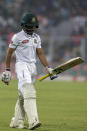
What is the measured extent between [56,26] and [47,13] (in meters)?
1.77

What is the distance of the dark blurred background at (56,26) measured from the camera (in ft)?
91.8

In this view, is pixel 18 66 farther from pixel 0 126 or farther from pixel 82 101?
pixel 82 101

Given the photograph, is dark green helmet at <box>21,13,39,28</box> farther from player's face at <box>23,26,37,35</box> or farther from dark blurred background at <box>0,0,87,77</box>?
dark blurred background at <box>0,0,87,77</box>

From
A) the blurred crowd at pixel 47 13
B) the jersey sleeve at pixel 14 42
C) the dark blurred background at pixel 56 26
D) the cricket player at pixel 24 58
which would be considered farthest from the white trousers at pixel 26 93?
the blurred crowd at pixel 47 13

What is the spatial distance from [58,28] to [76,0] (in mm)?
3197

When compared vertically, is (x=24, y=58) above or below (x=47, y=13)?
below

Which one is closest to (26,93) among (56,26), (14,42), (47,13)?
(14,42)

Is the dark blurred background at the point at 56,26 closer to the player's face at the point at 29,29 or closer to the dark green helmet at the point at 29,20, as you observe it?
the player's face at the point at 29,29

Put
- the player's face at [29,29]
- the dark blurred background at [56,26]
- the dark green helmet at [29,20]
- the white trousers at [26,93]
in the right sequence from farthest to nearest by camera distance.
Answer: the dark blurred background at [56,26], the player's face at [29,29], the dark green helmet at [29,20], the white trousers at [26,93]

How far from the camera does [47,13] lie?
3225 cm

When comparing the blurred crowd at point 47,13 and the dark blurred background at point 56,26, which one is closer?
the dark blurred background at point 56,26

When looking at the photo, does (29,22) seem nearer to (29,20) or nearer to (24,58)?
(29,20)

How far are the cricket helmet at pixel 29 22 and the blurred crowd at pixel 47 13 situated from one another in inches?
838

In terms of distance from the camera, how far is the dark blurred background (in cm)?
2798
